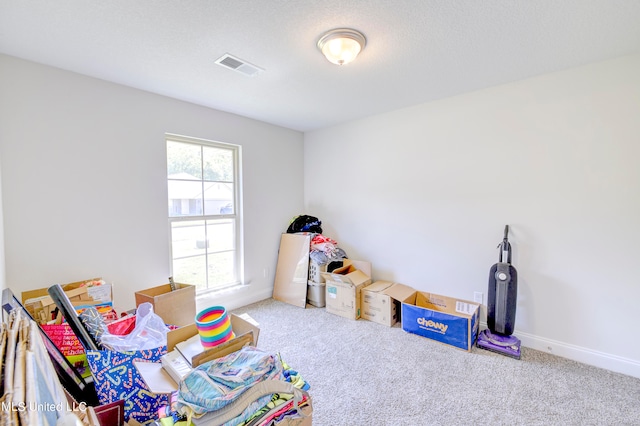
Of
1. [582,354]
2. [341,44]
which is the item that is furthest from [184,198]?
[582,354]

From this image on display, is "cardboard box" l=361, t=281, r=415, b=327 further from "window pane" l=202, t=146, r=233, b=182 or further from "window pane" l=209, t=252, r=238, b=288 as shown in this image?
"window pane" l=202, t=146, r=233, b=182

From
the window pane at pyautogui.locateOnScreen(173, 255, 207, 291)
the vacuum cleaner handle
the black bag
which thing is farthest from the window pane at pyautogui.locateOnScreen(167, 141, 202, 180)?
the vacuum cleaner handle

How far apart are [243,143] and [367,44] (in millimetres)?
2113

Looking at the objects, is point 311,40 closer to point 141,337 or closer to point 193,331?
point 193,331

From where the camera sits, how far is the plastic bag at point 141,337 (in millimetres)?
1502

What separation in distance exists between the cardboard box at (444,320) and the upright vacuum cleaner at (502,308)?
0.47ft

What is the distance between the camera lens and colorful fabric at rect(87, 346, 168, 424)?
1239 millimetres

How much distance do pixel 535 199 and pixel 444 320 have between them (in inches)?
54.2

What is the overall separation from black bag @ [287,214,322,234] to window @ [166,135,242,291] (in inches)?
30.3

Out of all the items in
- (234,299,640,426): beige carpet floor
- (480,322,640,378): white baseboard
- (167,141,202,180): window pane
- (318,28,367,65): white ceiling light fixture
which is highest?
(318,28,367,65): white ceiling light fixture

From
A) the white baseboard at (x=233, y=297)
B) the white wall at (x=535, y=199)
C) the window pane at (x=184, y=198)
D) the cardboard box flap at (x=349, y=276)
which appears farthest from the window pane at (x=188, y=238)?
the white wall at (x=535, y=199)

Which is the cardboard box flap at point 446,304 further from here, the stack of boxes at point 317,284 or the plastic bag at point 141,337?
the plastic bag at point 141,337

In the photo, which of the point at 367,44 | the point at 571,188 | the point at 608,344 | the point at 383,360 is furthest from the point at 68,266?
the point at 608,344

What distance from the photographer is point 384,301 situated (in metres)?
3.03
